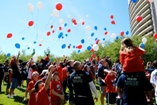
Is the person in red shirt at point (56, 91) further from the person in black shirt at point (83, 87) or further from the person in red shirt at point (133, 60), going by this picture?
the person in red shirt at point (133, 60)

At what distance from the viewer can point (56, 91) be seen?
657 centimetres

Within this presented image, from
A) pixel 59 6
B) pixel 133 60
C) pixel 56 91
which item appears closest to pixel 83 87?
pixel 56 91

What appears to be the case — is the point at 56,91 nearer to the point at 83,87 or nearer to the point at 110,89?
the point at 83,87

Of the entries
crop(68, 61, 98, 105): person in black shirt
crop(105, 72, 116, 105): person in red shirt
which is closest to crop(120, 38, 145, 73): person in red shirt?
crop(68, 61, 98, 105): person in black shirt

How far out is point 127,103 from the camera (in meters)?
4.09

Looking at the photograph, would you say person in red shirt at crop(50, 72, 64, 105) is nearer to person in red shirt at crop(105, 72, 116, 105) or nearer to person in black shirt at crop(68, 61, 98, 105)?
person in black shirt at crop(68, 61, 98, 105)

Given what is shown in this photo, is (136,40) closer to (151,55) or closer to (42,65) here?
(151,55)

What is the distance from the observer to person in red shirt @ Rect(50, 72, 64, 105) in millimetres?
6457

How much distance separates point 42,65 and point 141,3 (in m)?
77.4

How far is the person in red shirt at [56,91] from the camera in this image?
6.46 metres

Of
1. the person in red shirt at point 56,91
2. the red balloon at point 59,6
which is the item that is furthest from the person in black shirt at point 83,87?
the red balloon at point 59,6

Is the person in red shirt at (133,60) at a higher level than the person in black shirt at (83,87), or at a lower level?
higher

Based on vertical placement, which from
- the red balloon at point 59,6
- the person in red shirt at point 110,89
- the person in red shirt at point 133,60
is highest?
the red balloon at point 59,6

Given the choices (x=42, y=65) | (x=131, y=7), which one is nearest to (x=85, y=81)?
(x=42, y=65)
